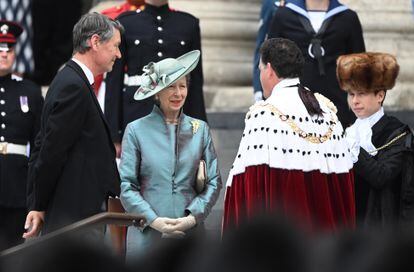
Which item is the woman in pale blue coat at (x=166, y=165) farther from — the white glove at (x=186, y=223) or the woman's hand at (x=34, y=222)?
the woman's hand at (x=34, y=222)

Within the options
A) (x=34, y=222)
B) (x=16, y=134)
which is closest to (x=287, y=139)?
(x=34, y=222)

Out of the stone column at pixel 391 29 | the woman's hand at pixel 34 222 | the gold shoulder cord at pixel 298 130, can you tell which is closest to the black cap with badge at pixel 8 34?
the woman's hand at pixel 34 222

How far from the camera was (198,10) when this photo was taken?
32.2ft

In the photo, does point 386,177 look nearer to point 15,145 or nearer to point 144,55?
point 144,55

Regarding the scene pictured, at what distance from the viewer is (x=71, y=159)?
4.91 m

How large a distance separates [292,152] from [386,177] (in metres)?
0.75

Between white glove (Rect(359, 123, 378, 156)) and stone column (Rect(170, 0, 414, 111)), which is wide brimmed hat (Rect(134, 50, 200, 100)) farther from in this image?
stone column (Rect(170, 0, 414, 111))

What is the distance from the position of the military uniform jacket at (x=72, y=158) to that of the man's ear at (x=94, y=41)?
0.18 metres

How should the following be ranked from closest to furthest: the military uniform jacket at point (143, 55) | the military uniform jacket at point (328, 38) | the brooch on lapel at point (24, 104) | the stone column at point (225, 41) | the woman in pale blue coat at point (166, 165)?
1. the woman in pale blue coat at point (166, 165)
2. the military uniform jacket at point (143, 55)
3. the military uniform jacket at point (328, 38)
4. the brooch on lapel at point (24, 104)
5. the stone column at point (225, 41)

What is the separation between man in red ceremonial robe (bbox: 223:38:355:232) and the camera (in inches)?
192

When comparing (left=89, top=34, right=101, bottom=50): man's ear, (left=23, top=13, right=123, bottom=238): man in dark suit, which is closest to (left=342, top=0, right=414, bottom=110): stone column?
(left=89, top=34, right=101, bottom=50): man's ear

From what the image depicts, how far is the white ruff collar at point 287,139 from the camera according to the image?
16.0 feet

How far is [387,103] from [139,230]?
13.3 feet

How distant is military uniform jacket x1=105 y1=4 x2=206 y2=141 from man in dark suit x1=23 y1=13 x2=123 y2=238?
56.6 inches
